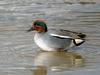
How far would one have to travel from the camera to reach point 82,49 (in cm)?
1045

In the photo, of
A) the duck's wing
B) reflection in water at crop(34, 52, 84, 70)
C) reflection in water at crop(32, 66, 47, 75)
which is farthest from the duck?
reflection in water at crop(32, 66, 47, 75)

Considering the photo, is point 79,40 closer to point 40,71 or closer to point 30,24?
point 40,71

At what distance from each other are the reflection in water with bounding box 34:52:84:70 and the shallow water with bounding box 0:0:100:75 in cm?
12

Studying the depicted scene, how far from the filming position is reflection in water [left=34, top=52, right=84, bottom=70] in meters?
9.30

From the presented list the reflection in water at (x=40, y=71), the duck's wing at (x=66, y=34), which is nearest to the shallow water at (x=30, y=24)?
Result: the reflection in water at (x=40, y=71)

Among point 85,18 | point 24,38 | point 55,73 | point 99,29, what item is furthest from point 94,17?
point 55,73

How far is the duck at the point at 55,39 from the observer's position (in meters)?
10.3

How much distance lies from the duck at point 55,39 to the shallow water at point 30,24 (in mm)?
159

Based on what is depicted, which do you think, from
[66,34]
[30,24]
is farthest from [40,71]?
[30,24]

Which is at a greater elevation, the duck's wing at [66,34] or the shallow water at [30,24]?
the duck's wing at [66,34]

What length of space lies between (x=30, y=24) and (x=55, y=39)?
6.80 feet

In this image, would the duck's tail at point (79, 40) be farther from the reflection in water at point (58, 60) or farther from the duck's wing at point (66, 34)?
the reflection in water at point (58, 60)

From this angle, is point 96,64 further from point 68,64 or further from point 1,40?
point 1,40

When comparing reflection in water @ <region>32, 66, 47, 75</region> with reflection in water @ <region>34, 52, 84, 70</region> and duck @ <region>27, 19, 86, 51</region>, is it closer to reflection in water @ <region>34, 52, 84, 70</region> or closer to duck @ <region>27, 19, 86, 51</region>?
reflection in water @ <region>34, 52, 84, 70</region>
